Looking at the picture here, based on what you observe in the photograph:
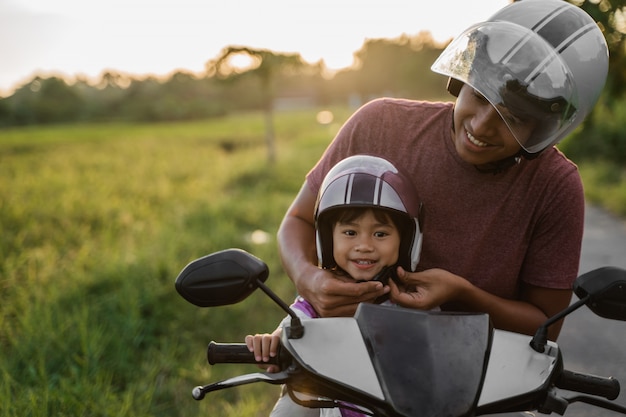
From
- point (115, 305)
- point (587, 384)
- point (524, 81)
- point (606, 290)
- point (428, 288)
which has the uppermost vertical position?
point (524, 81)

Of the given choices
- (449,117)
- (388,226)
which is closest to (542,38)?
(449,117)

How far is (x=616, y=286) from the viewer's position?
1.38m

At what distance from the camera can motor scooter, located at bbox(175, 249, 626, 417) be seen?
46.2 inches

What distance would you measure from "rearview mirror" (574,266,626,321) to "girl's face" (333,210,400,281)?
1.95ft

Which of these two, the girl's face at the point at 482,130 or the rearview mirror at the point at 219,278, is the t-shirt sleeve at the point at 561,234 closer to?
the girl's face at the point at 482,130

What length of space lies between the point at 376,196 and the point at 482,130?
46cm

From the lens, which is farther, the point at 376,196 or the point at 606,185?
the point at 606,185

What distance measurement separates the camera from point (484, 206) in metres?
2.05

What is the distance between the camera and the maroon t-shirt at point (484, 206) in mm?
1960

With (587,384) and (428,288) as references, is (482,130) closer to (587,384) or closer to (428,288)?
(428,288)

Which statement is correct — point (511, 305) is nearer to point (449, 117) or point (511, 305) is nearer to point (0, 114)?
point (449, 117)

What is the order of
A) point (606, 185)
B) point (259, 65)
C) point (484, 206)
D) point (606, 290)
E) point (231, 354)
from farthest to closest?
point (259, 65) → point (606, 185) → point (484, 206) → point (231, 354) → point (606, 290)

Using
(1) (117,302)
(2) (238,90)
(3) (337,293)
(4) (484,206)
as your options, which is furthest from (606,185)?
(2) (238,90)

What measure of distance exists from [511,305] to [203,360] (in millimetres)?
2584
